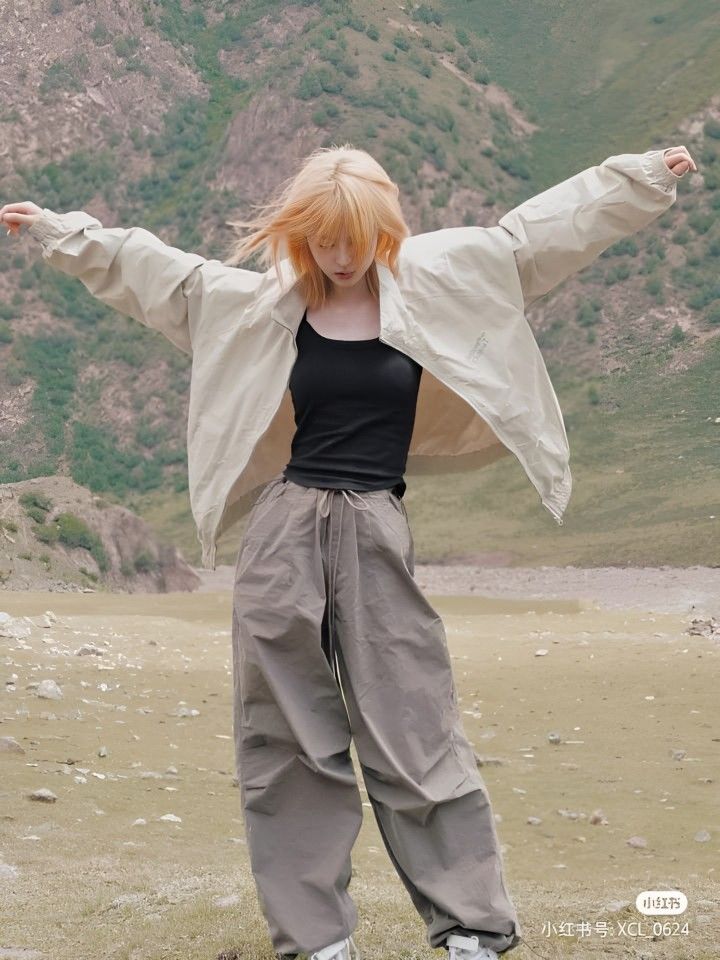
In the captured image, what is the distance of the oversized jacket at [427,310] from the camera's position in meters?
3.16

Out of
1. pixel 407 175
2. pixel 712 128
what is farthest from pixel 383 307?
pixel 712 128

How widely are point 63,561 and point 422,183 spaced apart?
71.2 ft

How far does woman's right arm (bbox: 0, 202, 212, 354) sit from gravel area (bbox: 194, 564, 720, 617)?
10.7m

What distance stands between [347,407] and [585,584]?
675 inches

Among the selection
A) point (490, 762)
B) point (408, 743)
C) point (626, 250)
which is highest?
point (626, 250)

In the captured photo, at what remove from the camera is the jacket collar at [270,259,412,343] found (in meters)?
3.07

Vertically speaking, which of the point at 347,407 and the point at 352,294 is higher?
the point at 352,294

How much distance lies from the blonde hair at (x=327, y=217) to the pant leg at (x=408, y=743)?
519mm

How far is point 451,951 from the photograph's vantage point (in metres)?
3.04

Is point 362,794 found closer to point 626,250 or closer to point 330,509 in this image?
point 330,509

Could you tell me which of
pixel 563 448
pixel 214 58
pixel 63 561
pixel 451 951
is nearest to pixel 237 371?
pixel 563 448

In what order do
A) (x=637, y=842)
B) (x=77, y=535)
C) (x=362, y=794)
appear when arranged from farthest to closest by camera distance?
1. (x=77, y=535)
2. (x=362, y=794)
3. (x=637, y=842)

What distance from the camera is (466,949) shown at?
3.02 m

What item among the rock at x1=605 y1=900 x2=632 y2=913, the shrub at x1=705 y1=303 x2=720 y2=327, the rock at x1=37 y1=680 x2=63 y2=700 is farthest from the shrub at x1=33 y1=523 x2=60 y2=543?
Result: the shrub at x1=705 y1=303 x2=720 y2=327
